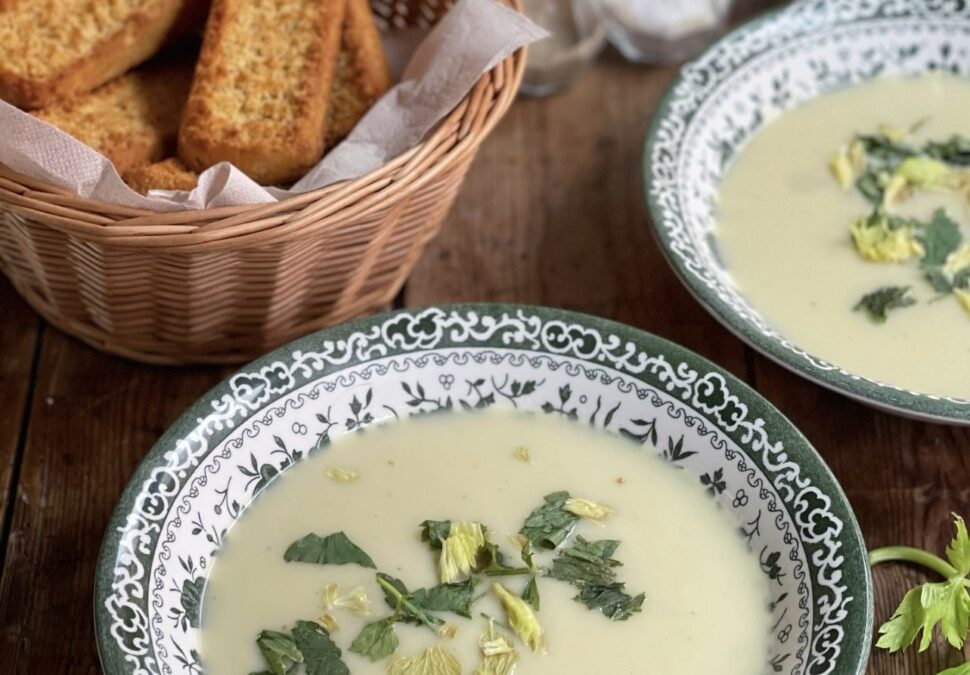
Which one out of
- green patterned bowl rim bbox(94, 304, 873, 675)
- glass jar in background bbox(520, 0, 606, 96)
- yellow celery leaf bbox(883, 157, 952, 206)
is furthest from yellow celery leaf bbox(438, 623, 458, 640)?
glass jar in background bbox(520, 0, 606, 96)

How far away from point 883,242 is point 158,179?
33.5 inches

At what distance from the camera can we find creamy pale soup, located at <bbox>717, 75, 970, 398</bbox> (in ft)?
4.74

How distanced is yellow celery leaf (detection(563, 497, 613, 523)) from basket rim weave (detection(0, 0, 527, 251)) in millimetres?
353

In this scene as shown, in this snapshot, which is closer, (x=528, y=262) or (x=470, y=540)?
(x=470, y=540)

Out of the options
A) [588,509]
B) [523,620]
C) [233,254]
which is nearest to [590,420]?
[588,509]

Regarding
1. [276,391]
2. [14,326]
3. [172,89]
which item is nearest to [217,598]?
[276,391]

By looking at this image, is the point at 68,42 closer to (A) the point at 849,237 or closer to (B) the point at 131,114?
(B) the point at 131,114

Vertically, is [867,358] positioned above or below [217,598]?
above

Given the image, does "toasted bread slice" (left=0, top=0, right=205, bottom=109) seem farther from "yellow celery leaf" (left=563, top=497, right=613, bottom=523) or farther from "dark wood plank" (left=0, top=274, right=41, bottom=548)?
"yellow celery leaf" (left=563, top=497, right=613, bottom=523)

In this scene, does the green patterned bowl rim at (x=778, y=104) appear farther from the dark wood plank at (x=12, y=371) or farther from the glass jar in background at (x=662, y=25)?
the dark wood plank at (x=12, y=371)

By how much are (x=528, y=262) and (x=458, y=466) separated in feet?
1.47

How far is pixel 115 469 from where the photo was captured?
1.42 meters

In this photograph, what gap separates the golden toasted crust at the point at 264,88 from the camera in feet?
4.70

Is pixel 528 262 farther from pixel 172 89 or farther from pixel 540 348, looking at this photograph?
pixel 172 89
